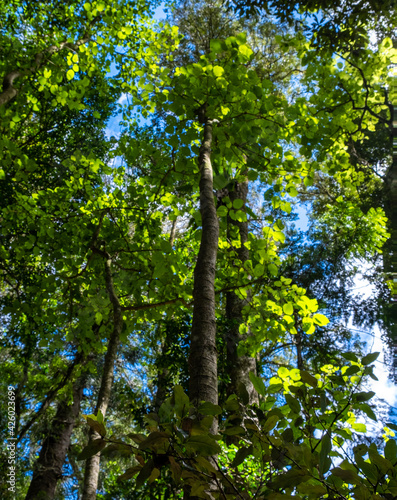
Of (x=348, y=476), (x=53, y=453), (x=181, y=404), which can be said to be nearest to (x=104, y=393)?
(x=181, y=404)

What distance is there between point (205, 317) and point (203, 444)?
0.82m

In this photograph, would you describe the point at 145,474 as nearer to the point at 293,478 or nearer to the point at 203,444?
the point at 203,444

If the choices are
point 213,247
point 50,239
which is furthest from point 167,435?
point 50,239

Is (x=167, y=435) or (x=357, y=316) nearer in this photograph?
(x=167, y=435)

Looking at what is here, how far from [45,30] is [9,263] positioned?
479 centimetres

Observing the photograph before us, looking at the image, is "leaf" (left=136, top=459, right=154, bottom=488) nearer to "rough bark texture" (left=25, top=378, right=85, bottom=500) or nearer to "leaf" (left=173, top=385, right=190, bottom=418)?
"leaf" (left=173, top=385, right=190, bottom=418)

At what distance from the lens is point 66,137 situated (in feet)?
27.5

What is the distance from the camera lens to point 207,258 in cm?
193

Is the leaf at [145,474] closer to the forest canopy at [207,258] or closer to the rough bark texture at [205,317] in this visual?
the forest canopy at [207,258]

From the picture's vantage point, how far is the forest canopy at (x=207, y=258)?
3.73ft

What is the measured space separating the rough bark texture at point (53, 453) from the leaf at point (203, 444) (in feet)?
23.5

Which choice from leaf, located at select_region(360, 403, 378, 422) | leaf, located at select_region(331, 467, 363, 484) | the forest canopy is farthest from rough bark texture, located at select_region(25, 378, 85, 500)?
leaf, located at select_region(331, 467, 363, 484)

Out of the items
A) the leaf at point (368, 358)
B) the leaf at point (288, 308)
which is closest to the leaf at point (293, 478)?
the leaf at point (368, 358)

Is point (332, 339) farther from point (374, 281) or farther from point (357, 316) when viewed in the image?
point (374, 281)
